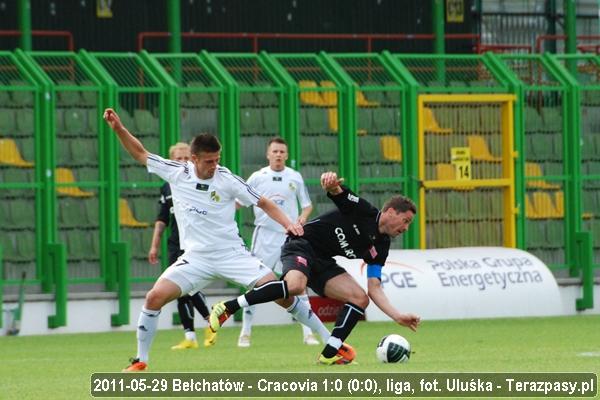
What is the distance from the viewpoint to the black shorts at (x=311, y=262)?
14867 millimetres

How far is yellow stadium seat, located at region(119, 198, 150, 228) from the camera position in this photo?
21.9 meters

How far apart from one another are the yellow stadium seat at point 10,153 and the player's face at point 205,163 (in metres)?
7.18

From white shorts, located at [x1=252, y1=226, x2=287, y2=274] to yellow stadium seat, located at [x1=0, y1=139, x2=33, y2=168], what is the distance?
3520 millimetres

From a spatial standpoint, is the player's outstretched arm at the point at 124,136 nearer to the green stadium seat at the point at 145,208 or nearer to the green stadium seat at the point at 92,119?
the green stadium seat at the point at 92,119

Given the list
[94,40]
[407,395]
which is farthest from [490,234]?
[407,395]

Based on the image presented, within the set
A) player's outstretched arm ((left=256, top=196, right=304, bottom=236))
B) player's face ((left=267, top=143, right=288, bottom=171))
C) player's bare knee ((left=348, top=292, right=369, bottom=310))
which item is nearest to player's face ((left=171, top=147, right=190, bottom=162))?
player's face ((left=267, top=143, right=288, bottom=171))

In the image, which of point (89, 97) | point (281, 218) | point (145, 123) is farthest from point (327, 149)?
point (281, 218)

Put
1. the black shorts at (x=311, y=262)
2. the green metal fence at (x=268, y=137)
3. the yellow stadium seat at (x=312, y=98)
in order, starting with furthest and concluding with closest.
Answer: the yellow stadium seat at (x=312, y=98), the green metal fence at (x=268, y=137), the black shorts at (x=311, y=262)

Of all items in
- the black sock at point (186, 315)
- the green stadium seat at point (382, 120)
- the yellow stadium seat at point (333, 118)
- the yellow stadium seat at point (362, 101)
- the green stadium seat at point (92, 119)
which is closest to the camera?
the black sock at point (186, 315)

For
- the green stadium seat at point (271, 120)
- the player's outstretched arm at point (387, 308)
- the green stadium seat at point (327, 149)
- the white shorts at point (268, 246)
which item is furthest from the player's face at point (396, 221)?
the green stadium seat at point (327, 149)

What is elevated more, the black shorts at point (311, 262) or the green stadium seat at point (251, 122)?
the green stadium seat at point (251, 122)

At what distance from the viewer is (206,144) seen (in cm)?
1412

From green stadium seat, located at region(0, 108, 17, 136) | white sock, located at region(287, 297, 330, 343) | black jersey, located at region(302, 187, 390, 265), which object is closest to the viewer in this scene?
black jersey, located at region(302, 187, 390, 265)
